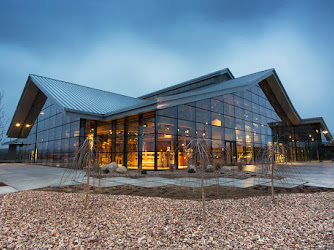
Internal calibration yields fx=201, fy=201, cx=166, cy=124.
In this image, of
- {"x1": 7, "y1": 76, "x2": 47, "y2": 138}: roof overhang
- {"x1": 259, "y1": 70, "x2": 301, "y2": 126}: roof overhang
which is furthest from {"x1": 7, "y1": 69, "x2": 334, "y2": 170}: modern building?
{"x1": 259, "y1": 70, "x2": 301, "y2": 126}: roof overhang

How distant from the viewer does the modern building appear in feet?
55.5

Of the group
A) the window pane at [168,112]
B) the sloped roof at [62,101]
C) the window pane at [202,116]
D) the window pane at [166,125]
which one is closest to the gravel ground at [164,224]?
the window pane at [166,125]

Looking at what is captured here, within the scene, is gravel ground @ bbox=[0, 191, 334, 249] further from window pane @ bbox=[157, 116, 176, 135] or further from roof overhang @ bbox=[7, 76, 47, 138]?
roof overhang @ bbox=[7, 76, 47, 138]

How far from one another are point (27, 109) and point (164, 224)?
30795 mm

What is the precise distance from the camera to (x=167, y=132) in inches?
681

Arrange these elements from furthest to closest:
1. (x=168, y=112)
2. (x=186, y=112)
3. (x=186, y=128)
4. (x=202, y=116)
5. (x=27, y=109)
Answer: (x=27, y=109) → (x=202, y=116) → (x=186, y=112) → (x=186, y=128) → (x=168, y=112)

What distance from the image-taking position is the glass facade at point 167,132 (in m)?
17.2

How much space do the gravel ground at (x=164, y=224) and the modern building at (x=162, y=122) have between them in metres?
4.35

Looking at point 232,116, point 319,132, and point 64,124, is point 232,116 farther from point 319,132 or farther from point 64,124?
point 319,132

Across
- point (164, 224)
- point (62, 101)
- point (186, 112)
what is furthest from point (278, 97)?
point (164, 224)

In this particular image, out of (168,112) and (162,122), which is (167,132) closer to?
(162,122)

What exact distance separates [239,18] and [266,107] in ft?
177

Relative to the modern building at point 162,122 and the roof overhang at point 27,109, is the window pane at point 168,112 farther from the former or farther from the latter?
the roof overhang at point 27,109

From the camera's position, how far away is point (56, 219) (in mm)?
4930
